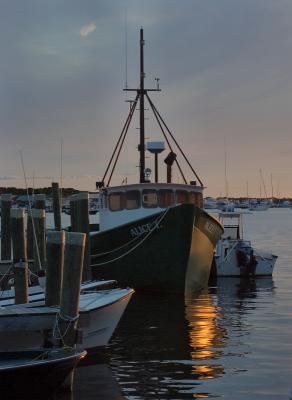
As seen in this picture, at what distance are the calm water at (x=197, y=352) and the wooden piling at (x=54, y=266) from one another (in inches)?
53.0

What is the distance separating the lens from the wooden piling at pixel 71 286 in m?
10.5

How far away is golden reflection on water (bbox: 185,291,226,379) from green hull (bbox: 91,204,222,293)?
1.01 metres

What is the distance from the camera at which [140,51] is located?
2567 cm

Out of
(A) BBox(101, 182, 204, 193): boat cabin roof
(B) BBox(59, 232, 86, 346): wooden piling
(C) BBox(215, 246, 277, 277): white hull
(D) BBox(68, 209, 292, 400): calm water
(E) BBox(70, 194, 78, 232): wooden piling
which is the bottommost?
(D) BBox(68, 209, 292, 400): calm water

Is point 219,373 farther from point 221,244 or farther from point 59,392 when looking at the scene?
point 221,244

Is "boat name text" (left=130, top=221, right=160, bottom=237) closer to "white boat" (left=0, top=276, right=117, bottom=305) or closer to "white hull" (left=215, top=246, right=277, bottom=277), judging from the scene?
"white boat" (left=0, top=276, right=117, bottom=305)

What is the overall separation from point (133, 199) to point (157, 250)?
2.92 m

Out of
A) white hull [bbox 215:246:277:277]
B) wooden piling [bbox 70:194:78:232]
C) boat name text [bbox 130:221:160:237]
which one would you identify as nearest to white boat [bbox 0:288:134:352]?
wooden piling [bbox 70:194:78:232]

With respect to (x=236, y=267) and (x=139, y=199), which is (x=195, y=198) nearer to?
(x=139, y=199)

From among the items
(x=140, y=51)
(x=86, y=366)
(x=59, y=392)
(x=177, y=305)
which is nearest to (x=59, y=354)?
(x=59, y=392)

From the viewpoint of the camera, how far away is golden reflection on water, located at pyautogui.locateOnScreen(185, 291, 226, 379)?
39.7ft

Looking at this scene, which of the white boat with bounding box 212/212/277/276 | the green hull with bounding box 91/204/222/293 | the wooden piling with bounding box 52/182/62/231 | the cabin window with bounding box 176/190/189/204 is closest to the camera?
the green hull with bounding box 91/204/222/293

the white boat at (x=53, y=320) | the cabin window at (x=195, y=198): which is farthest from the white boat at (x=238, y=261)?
the white boat at (x=53, y=320)

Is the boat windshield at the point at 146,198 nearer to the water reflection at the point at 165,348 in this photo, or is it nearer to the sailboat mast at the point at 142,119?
the sailboat mast at the point at 142,119
